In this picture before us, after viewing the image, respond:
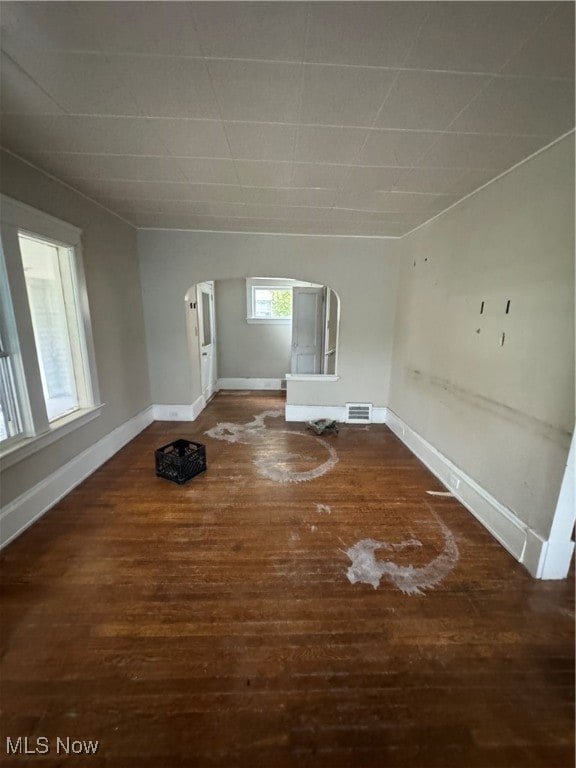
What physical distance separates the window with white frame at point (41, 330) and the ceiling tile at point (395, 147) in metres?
2.38

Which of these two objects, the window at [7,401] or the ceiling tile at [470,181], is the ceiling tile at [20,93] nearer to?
the window at [7,401]

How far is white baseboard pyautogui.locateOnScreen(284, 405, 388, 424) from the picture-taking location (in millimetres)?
4348

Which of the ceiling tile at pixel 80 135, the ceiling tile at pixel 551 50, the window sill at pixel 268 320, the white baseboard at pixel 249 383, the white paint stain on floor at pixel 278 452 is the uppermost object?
the ceiling tile at pixel 80 135

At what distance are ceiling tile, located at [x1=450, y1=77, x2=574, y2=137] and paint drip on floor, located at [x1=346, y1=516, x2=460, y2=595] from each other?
8.28 ft

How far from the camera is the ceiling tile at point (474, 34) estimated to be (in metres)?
1.00

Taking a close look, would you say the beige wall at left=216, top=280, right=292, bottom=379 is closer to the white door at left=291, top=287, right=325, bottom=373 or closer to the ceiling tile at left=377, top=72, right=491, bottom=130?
the white door at left=291, top=287, right=325, bottom=373

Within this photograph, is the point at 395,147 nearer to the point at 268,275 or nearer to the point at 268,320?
the point at 268,275

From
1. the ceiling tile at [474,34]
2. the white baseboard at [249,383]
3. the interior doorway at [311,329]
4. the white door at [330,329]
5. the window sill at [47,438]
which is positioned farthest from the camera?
the white baseboard at [249,383]

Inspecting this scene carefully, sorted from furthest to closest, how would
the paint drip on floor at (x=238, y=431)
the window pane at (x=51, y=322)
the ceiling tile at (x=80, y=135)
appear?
the paint drip on floor at (x=238, y=431)
the window pane at (x=51, y=322)
the ceiling tile at (x=80, y=135)

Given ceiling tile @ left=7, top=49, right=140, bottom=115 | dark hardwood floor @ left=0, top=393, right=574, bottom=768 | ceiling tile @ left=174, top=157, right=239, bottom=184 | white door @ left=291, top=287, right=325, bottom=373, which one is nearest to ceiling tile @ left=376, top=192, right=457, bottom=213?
ceiling tile @ left=174, top=157, right=239, bottom=184

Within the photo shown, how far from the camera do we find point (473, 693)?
1.22 m

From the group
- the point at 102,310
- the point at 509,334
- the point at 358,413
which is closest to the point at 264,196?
the point at 102,310

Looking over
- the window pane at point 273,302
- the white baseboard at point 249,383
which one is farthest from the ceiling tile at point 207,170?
the white baseboard at point 249,383

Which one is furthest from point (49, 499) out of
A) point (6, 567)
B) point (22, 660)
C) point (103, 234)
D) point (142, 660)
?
point (103, 234)
